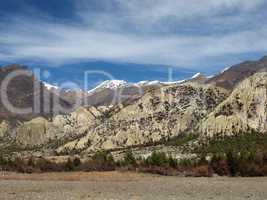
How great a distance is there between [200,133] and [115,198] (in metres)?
152

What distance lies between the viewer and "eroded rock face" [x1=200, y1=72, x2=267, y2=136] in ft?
545

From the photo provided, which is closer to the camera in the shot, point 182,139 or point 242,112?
point 242,112

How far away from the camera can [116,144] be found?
647 ft

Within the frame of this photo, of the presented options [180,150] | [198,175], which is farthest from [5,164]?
[180,150]

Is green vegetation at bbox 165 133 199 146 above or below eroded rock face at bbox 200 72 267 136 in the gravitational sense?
below

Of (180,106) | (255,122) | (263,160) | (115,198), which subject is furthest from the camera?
(180,106)

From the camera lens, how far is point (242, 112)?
17212 centimetres

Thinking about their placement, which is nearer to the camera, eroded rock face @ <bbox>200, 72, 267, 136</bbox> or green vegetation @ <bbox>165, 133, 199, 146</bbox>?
eroded rock face @ <bbox>200, 72, 267, 136</bbox>

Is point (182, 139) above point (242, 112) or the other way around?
the other way around

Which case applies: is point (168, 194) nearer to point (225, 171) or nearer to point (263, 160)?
point (225, 171)

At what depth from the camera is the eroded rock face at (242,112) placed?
545ft

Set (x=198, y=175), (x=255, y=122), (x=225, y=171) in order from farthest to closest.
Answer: (x=255, y=122) < (x=225, y=171) < (x=198, y=175)

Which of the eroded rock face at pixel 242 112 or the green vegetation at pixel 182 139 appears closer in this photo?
the eroded rock face at pixel 242 112

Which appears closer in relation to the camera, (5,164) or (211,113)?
(5,164)
